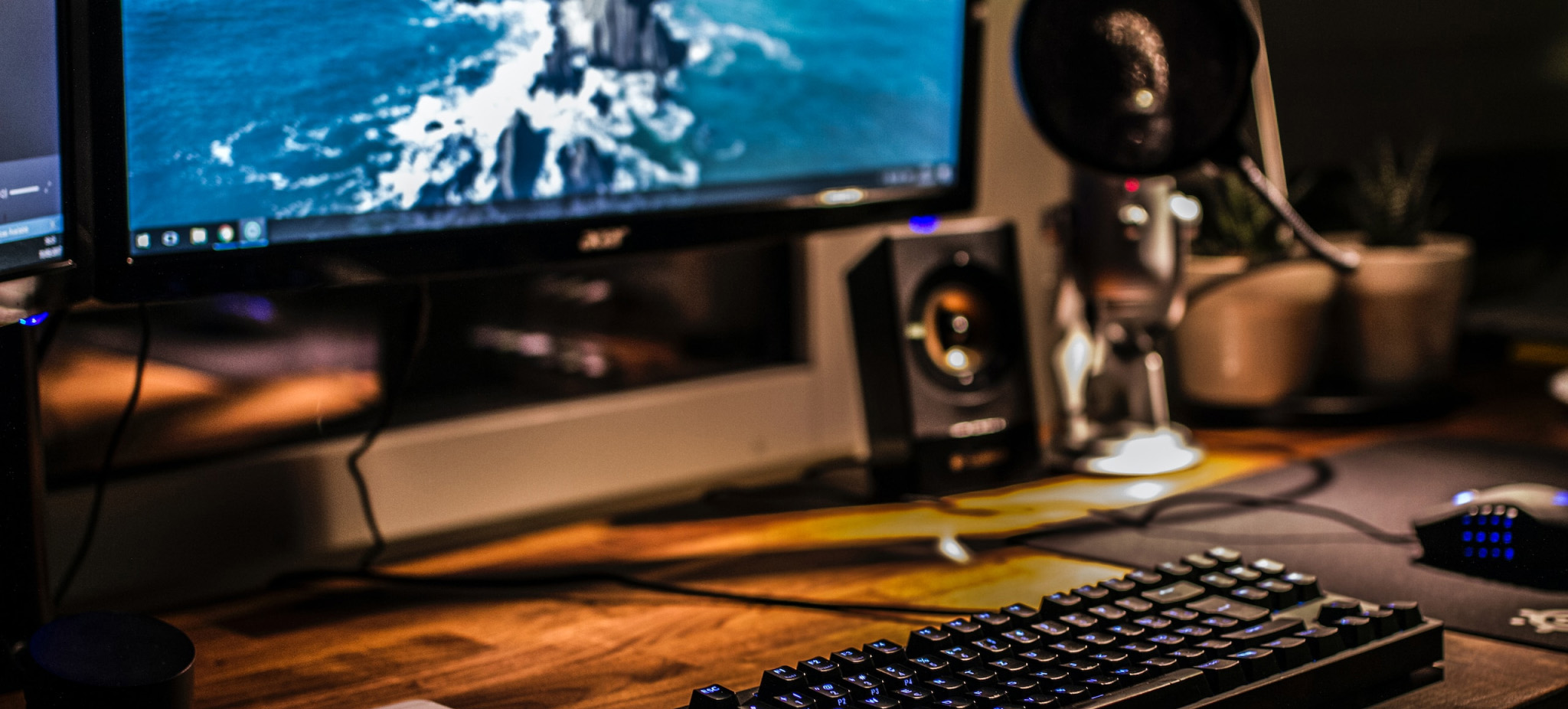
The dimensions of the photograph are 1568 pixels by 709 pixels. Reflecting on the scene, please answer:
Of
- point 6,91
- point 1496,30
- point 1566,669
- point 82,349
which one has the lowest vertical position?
point 1566,669

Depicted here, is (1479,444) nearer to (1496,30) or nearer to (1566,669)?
(1566,669)

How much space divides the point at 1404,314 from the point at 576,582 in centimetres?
88

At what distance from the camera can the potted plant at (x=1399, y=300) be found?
129 centimetres

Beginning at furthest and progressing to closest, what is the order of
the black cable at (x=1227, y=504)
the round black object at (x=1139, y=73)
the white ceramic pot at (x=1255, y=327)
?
the white ceramic pot at (x=1255, y=327) < the round black object at (x=1139, y=73) < the black cable at (x=1227, y=504)

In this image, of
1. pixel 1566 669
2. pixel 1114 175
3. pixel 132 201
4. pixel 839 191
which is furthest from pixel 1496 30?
pixel 132 201

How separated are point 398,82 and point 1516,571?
0.74 m

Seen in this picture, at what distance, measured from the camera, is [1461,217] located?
1.61 m

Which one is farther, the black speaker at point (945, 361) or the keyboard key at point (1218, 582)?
the black speaker at point (945, 361)

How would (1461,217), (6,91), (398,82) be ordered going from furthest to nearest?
(1461,217)
(398,82)
(6,91)

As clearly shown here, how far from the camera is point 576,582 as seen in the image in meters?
0.86

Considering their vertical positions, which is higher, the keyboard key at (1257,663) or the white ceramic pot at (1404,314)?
the white ceramic pot at (1404,314)

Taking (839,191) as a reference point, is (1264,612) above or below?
below

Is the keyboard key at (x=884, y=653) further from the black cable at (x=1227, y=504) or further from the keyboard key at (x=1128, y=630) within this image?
the black cable at (x=1227, y=504)

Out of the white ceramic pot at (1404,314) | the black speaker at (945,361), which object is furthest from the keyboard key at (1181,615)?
the white ceramic pot at (1404,314)
